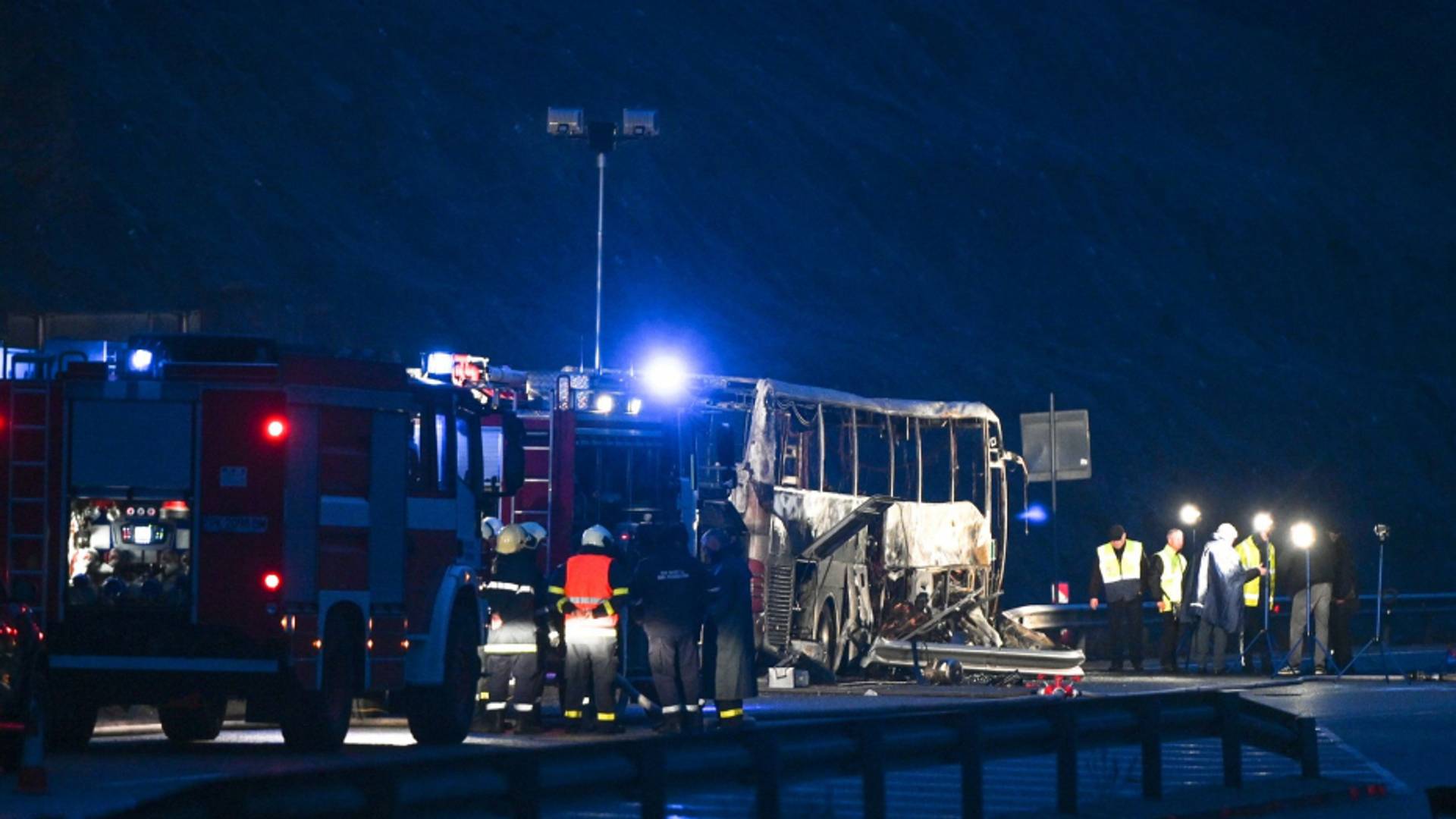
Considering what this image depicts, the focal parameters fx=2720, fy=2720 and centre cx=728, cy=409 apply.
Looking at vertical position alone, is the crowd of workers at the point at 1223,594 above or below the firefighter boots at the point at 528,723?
above

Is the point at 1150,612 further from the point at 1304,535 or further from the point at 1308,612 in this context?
the point at 1304,535

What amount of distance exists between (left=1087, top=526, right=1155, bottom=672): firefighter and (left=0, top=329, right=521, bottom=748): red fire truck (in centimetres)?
1607

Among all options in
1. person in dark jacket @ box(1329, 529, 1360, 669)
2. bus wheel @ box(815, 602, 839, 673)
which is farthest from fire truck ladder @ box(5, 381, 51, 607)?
person in dark jacket @ box(1329, 529, 1360, 669)

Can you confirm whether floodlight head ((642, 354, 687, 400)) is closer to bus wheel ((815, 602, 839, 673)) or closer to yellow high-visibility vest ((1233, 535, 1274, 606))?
bus wheel ((815, 602, 839, 673))

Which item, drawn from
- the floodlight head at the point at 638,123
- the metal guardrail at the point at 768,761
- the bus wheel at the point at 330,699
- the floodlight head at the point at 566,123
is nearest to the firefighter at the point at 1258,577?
the floodlight head at the point at 638,123

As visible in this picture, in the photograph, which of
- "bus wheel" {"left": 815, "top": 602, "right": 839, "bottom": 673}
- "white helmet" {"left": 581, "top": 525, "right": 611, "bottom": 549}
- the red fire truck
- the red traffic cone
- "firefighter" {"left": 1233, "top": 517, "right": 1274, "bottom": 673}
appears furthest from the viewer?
"firefighter" {"left": 1233, "top": 517, "right": 1274, "bottom": 673}

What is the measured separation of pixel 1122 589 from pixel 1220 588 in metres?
2.27

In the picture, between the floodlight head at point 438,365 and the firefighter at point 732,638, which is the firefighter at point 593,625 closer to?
the firefighter at point 732,638

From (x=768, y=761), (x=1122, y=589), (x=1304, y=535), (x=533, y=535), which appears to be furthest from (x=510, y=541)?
(x=1304, y=535)

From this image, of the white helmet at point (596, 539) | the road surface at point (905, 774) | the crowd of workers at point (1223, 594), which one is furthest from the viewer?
the crowd of workers at point (1223, 594)

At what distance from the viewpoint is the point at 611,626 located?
69.6ft

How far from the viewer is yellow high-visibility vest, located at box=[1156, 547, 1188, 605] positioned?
3406 cm

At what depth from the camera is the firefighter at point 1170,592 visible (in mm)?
33812

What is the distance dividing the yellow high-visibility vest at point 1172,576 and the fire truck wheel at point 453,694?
48.8 ft
